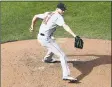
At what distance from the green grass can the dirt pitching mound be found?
1234mm

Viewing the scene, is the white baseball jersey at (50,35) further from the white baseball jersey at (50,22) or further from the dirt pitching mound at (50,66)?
the dirt pitching mound at (50,66)

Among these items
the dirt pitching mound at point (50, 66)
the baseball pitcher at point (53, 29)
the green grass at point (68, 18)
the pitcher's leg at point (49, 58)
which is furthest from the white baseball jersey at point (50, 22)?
the green grass at point (68, 18)

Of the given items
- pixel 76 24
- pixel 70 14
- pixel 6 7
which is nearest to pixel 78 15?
pixel 70 14

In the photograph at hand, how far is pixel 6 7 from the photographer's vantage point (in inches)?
769

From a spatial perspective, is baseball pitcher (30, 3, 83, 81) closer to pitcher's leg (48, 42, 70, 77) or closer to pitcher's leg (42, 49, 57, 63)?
pitcher's leg (48, 42, 70, 77)

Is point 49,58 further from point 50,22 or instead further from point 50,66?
point 50,22

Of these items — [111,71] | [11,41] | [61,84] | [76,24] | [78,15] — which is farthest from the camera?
[78,15]

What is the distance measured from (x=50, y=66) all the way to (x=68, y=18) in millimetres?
6018

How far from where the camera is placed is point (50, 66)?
12195 millimetres

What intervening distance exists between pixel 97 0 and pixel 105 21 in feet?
10.7

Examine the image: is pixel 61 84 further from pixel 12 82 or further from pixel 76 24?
pixel 76 24

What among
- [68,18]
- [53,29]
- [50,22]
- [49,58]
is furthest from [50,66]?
[68,18]

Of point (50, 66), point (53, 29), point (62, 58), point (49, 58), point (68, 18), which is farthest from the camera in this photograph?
point (68, 18)

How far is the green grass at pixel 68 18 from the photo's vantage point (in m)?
15.6
